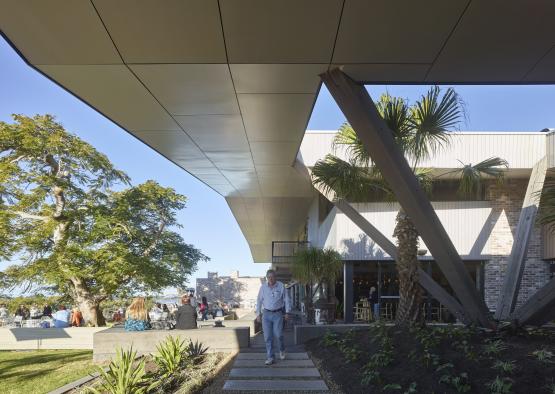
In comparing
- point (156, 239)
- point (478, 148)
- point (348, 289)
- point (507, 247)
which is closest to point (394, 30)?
point (478, 148)

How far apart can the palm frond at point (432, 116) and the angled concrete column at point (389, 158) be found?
2.01 meters

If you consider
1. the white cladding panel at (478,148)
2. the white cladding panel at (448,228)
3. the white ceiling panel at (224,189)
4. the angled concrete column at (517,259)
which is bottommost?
the angled concrete column at (517,259)

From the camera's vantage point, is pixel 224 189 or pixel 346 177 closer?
pixel 346 177

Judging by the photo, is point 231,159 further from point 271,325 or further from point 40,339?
point 40,339

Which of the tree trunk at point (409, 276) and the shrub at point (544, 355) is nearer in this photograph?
the shrub at point (544, 355)

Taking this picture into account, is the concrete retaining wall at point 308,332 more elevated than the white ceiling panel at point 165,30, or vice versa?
the white ceiling panel at point 165,30

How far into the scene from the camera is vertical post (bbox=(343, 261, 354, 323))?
59.0ft

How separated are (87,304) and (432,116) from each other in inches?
678

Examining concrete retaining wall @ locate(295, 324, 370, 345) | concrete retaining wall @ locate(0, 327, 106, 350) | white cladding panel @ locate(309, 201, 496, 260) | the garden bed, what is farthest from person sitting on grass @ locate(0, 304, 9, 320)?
the garden bed

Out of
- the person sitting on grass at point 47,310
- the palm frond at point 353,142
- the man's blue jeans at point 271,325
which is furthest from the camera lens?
the person sitting on grass at point 47,310

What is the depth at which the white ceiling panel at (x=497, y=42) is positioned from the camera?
16.2 ft

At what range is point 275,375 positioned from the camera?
730 centimetres

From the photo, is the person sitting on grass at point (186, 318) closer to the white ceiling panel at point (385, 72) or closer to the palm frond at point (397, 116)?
the palm frond at point (397, 116)

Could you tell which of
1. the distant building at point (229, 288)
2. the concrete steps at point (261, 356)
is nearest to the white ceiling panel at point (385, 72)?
the concrete steps at point (261, 356)
